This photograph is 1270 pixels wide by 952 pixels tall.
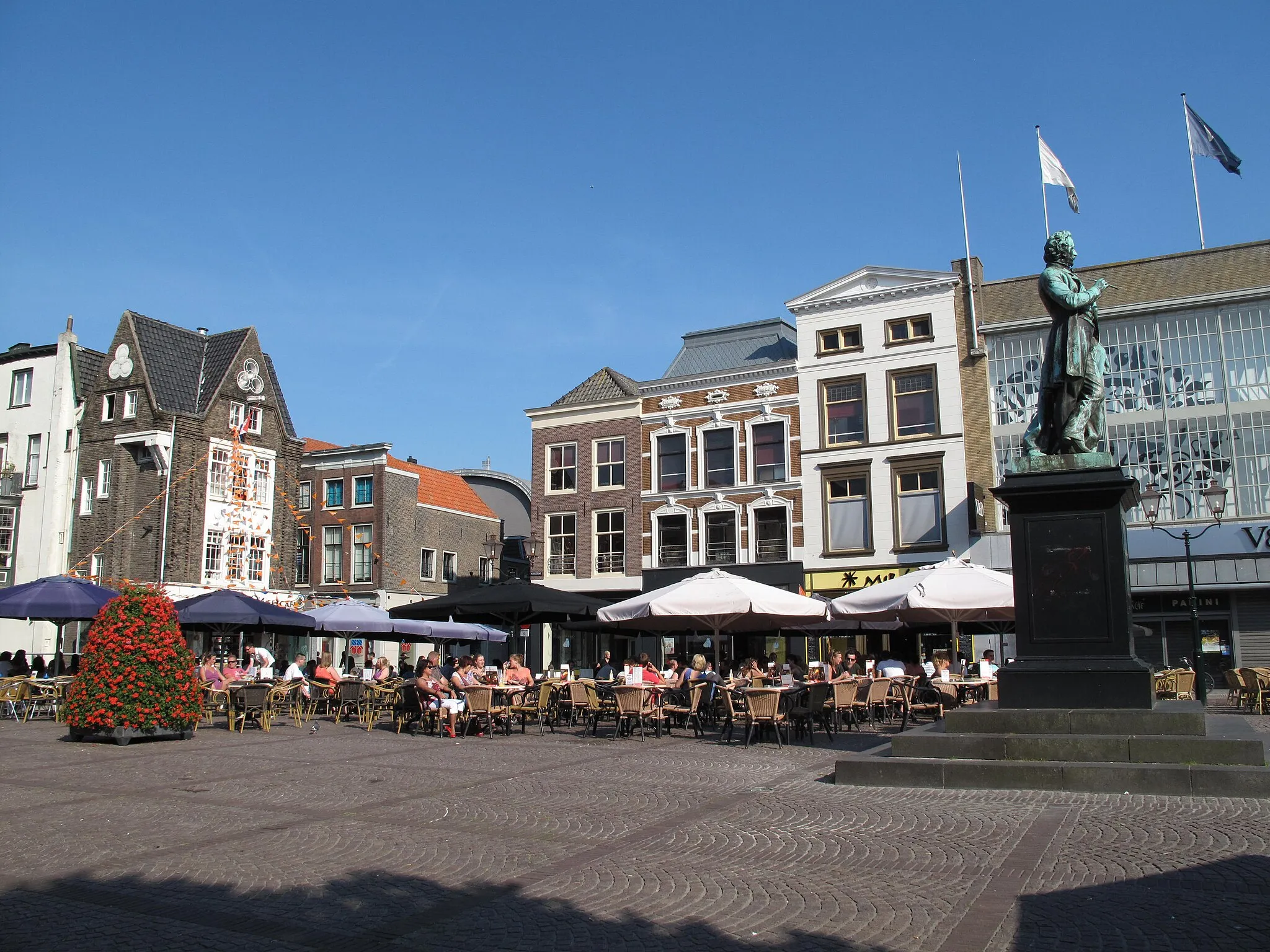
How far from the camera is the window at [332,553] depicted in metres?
42.4

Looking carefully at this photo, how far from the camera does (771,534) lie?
111 feet

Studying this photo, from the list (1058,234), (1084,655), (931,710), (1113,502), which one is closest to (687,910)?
(1084,655)

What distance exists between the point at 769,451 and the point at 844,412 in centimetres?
279

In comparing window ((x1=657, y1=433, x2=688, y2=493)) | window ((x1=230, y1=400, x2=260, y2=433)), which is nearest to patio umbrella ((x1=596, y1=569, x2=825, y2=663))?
window ((x1=657, y1=433, x2=688, y2=493))

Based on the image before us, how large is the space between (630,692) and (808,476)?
1833 centimetres

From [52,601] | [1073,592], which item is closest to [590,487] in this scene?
[52,601]

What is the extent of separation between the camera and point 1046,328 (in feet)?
101

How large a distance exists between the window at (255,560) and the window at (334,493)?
386 cm

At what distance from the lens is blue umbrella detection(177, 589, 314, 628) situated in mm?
20203

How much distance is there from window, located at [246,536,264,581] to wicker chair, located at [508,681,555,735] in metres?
22.8

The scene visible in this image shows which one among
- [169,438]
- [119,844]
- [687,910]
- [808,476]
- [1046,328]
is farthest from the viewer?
[169,438]

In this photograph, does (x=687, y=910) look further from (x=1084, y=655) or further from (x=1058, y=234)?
(x=1058, y=234)

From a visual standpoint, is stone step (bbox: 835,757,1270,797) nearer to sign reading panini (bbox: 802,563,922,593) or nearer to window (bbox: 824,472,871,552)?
sign reading panini (bbox: 802,563,922,593)

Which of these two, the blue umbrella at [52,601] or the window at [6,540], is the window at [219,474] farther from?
the blue umbrella at [52,601]
